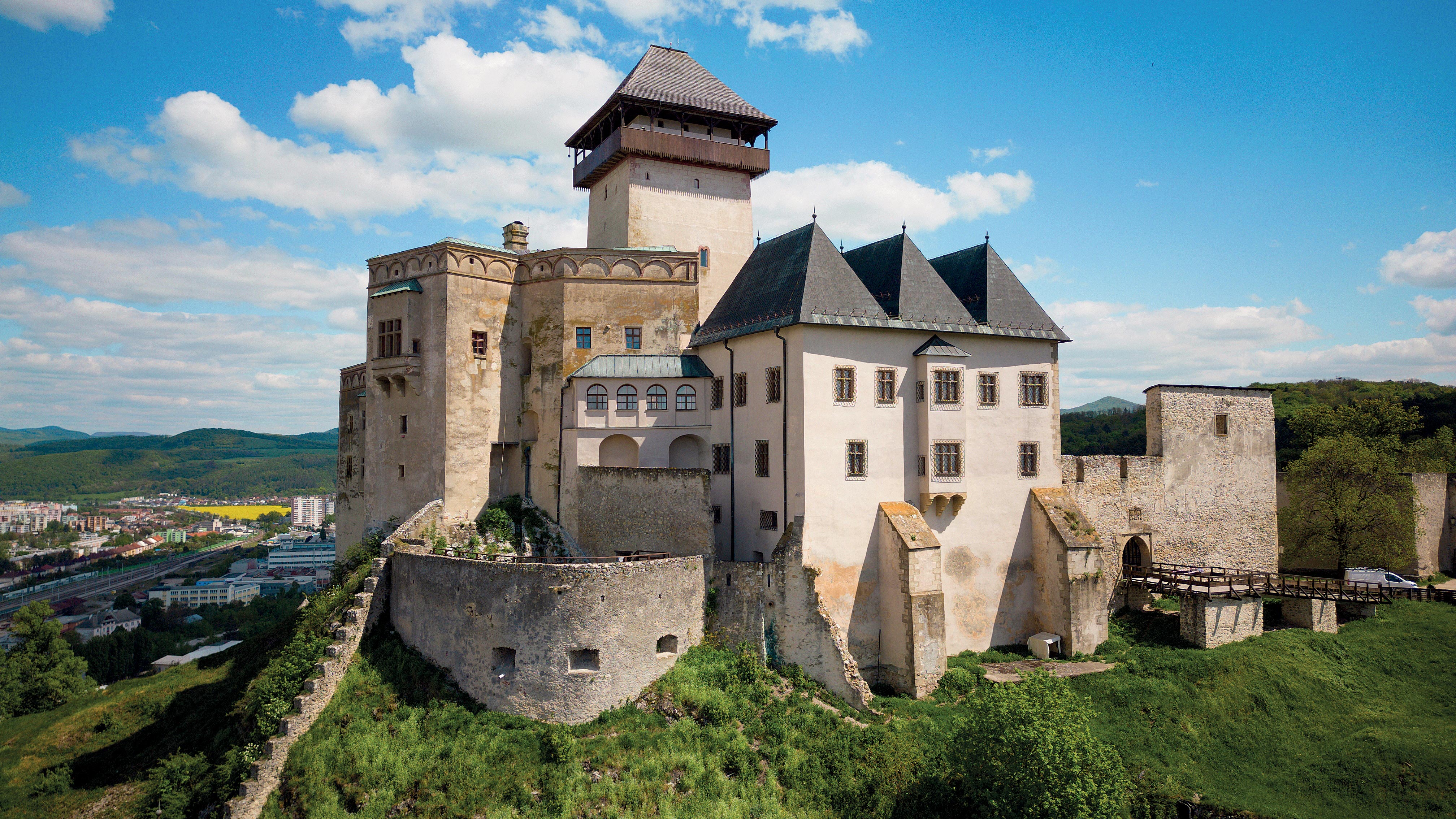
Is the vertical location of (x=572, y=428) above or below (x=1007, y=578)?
above

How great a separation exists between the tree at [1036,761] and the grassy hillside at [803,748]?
3.11 ft

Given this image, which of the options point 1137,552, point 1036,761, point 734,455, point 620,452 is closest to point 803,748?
point 1036,761

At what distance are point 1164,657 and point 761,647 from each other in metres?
14.6

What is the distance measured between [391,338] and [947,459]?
74.6 feet

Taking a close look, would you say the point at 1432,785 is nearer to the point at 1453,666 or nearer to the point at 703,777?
the point at 1453,666

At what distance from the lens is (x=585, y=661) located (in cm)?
2392

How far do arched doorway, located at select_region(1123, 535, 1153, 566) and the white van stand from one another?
8.74 meters

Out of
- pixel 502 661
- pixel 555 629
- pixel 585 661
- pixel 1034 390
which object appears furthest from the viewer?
pixel 1034 390

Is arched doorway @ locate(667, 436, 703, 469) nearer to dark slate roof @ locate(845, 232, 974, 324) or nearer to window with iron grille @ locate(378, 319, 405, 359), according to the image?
dark slate roof @ locate(845, 232, 974, 324)

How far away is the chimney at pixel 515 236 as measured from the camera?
3791 centimetres

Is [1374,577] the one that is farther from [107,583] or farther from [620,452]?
[107,583]

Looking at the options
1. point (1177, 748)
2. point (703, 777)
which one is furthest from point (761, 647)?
point (1177, 748)

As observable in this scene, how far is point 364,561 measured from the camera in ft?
99.7

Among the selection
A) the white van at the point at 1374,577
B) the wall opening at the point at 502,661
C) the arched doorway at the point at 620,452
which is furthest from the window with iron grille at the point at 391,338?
the white van at the point at 1374,577
